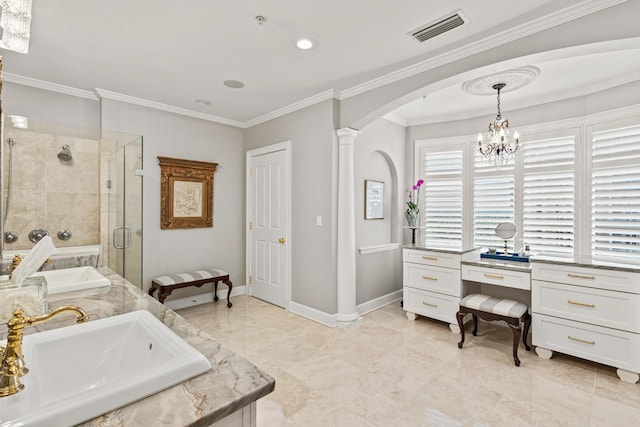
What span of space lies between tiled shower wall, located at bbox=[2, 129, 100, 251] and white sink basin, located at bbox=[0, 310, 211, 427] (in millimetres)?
1467

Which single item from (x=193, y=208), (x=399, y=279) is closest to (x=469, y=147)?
(x=399, y=279)

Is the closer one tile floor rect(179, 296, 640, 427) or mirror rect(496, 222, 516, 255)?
tile floor rect(179, 296, 640, 427)

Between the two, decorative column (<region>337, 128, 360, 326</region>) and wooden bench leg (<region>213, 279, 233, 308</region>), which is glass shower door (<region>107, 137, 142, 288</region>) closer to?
wooden bench leg (<region>213, 279, 233, 308</region>)

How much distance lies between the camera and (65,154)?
2.50 meters

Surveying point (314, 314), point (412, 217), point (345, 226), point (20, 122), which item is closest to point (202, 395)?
point (20, 122)

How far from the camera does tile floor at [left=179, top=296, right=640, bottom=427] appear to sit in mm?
2020

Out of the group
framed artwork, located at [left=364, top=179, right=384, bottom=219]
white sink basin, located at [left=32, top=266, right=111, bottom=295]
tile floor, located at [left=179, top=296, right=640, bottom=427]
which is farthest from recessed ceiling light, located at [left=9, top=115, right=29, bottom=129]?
framed artwork, located at [left=364, top=179, right=384, bottom=219]

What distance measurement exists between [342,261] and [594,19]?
2.75m

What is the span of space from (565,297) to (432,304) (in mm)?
1223

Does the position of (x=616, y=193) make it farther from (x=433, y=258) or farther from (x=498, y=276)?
(x=433, y=258)

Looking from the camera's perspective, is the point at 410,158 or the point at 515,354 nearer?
the point at 515,354

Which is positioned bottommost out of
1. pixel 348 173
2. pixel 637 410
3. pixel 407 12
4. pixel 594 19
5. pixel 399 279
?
pixel 637 410

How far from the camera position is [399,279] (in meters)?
4.69

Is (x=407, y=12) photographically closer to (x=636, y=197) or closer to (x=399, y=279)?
(x=636, y=197)
